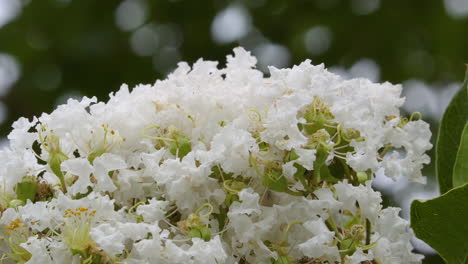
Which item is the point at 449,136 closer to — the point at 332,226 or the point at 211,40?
the point at 332,226

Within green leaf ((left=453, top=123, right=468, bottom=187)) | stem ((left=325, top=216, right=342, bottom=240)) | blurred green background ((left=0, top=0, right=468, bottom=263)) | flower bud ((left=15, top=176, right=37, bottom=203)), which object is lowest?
blurred green background ((left=0, top=0, right=468, bottom=263))

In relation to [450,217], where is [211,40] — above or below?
below

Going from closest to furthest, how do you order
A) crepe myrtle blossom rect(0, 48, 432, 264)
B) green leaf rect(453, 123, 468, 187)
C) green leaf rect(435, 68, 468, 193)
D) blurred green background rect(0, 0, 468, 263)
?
crepe myrtle blossom rect(0, 48, 432, 264) → green leaf rect(453, 123, 468, 187) → green leaf rect(435, 68, 468, 193) → blurred green background rect(0, 0, 468, 263)

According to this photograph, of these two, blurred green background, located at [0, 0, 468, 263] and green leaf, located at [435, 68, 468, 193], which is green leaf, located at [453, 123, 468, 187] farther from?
blurred green background, located at [0, 0, 468, 263]

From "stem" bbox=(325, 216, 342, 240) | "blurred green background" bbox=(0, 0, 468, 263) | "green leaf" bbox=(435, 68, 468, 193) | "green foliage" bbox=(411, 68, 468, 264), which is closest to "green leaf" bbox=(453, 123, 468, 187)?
"green foliage" bbox=(411, 68, 468, 264)

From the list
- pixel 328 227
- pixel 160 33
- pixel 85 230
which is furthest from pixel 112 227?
pixel 160 33

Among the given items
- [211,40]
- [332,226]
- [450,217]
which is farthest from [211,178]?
[211,40]

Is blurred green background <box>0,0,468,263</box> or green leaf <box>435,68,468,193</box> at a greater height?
green leaf <box>435,68,468,193</box>
